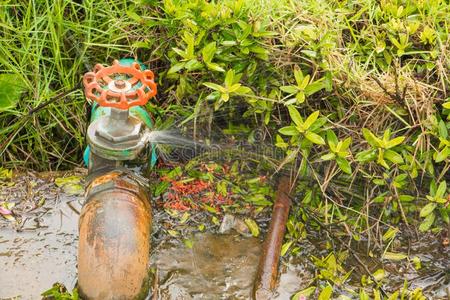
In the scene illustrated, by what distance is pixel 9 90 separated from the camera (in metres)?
2.98

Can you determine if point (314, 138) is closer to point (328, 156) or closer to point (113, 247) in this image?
point (328, 156)

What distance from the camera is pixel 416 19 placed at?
9.47ft

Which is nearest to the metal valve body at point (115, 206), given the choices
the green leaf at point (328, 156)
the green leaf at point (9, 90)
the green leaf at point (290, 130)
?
the green leaf at point (290, 130)

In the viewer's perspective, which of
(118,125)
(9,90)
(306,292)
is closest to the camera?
(118,125)

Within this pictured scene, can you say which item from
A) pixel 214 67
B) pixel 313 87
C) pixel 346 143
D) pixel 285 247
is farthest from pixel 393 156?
pixel 214 67

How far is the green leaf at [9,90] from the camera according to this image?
116 inches

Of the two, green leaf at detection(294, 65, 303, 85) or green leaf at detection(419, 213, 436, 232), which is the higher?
green leaf at detection(294, 65, 303, 85)

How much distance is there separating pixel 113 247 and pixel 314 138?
91cm

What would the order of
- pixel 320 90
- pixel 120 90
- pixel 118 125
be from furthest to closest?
pixel 320 90, pixel 118 125, pixel 120 90

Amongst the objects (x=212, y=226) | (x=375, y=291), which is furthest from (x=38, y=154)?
(x=375, y=291)

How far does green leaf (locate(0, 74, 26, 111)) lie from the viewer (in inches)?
116

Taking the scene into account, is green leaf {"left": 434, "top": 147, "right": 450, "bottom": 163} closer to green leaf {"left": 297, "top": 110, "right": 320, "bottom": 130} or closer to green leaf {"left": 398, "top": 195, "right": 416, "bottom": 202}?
green leaf {"left": 398, "top": 195, "right": 416, "bottom": 202}

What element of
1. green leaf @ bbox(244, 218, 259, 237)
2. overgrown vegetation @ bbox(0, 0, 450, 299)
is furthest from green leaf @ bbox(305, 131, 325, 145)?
green leaf @ bbox(244, 218, 259, 237)

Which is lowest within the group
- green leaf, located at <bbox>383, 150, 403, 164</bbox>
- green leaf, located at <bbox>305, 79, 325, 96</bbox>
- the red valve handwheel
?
green leaf, located at <bbox>383, 150, 403, 164</bbox>
